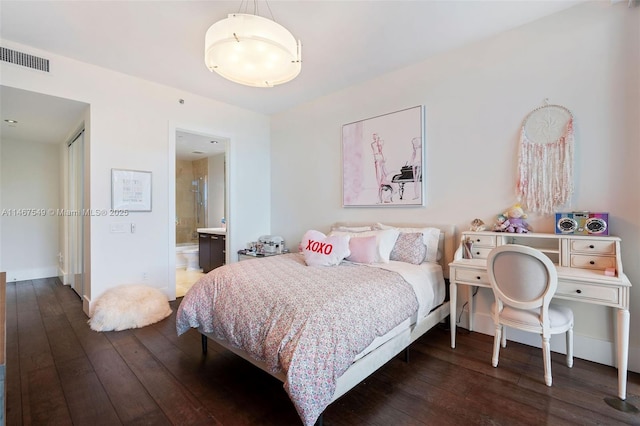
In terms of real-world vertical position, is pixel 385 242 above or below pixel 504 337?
above

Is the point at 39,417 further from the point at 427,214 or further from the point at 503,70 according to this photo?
the point at 503,70

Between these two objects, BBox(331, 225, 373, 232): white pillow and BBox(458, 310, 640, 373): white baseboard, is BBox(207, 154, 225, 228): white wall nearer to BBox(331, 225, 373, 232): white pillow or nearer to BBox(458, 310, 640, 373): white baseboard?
BBox(331, 225, 373, 232): white pillow

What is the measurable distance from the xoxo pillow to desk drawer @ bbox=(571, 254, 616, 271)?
5.74 ft

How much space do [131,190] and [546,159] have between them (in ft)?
13.8

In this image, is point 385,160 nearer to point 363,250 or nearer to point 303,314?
point 363,250

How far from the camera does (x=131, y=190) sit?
338cm

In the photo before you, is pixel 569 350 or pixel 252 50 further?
pixel 569 350

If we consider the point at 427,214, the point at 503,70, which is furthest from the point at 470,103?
the point at 427,214

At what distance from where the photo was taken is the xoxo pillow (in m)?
2.64

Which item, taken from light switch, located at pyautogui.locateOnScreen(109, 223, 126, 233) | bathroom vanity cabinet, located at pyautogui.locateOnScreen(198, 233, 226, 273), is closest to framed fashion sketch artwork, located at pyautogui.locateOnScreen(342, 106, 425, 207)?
bathroom vanity cabinet, located at pyautogui.locateOnScreen(198, 233, 226, 273)

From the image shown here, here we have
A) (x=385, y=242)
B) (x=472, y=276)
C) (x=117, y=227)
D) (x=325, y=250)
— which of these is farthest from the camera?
(x=117, y=227)

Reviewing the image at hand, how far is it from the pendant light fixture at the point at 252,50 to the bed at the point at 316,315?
58.6 inches

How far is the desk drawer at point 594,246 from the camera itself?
2040mm

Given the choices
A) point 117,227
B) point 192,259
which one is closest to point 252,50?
point 117,227
